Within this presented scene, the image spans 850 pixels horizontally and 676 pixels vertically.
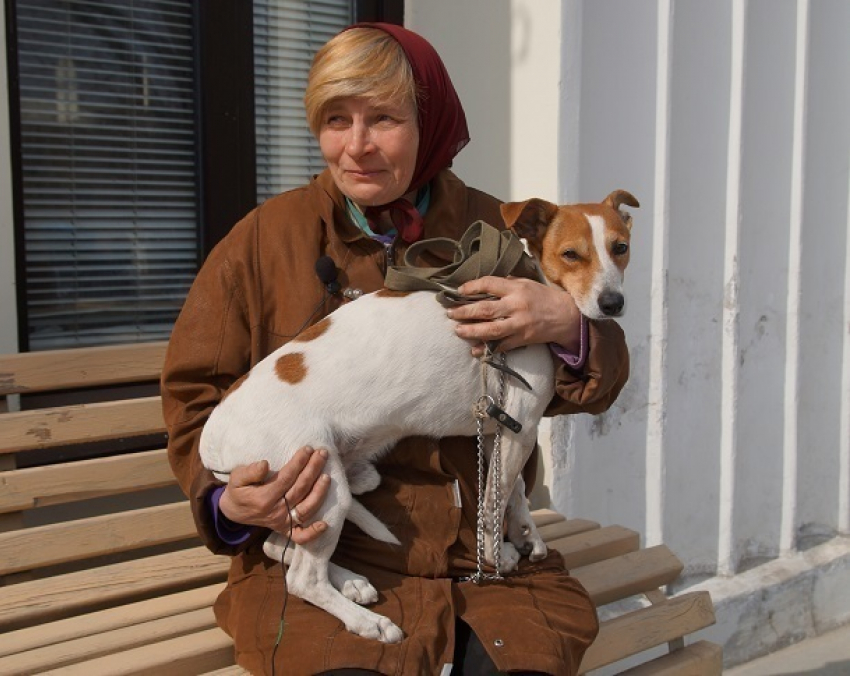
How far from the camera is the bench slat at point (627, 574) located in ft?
10.2

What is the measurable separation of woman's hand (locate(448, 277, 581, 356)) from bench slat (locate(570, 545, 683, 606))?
988mm

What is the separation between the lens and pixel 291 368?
2256mm

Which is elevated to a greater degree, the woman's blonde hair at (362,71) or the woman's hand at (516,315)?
the woman's blonde hair at (362,71)

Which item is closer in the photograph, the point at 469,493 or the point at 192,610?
the point at 469,493

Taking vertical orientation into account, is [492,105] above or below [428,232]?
above

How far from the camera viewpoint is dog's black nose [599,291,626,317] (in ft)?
7.75

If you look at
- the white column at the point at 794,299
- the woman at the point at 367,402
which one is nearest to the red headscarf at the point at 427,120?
the woman at the point at 367,402

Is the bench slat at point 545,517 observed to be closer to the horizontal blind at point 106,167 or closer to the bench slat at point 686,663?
the bench slat at point 686,663

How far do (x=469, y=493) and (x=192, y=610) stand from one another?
2.66 ft

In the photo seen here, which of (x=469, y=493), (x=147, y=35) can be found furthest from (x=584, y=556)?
(x=147, y=35)

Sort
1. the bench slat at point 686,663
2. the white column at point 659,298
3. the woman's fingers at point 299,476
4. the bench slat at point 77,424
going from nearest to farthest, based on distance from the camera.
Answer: the woman's fingers at point 299,476 < the bench slat at point 77,424 < the bench slat at point 686,663 < the white column at point 659,298

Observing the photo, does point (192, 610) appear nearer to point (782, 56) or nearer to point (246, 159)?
point (246, 159)

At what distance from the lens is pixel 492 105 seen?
4.17m

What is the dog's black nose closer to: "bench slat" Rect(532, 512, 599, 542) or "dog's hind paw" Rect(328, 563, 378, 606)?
"dog's hind paw" Rect(328, 563, 378, 606)
